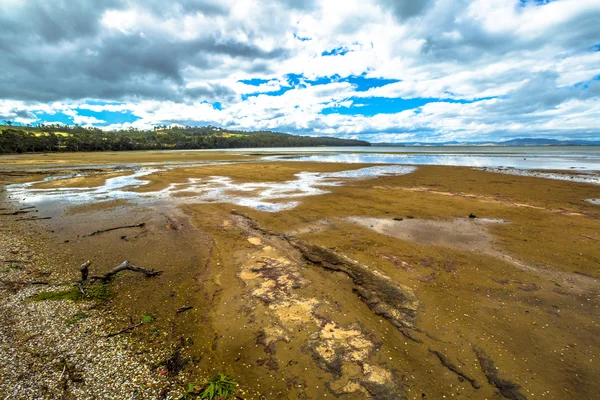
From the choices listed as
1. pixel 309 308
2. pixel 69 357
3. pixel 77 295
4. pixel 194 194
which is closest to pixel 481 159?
pixel 194 194

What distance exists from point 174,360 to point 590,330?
8.42m

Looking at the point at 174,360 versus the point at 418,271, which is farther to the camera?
the point at 418,271

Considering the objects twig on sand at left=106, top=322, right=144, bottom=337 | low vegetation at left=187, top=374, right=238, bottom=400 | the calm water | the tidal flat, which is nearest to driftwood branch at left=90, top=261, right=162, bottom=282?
the tidal flat

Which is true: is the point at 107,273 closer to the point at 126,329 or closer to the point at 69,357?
the point at 126,329

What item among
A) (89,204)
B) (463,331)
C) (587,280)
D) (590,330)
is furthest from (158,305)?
(89,204)

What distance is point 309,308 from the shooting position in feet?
20.6

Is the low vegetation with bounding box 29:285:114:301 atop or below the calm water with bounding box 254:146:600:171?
below

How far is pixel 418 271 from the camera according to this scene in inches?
320

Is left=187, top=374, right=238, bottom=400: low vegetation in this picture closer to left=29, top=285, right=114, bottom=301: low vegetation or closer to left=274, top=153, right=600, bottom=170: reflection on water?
left=29, top=285, right=114, bottom=301: low vegetation

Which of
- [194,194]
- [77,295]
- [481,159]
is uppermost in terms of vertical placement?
[481,159]

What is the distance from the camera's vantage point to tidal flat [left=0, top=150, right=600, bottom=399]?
4.41 meters

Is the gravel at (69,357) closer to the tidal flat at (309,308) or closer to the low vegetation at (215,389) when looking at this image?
the tidal flat at (309,308)

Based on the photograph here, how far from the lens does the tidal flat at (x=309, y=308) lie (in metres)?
4.41

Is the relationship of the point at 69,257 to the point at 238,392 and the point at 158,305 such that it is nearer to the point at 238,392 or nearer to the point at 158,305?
the point at 158,305
